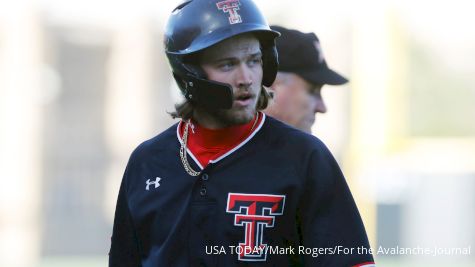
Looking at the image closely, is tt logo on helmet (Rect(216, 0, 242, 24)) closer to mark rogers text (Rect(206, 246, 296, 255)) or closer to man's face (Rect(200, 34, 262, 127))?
man's face (Rect(200, 34, 262, 127))

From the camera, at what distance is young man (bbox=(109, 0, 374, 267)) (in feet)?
9.23

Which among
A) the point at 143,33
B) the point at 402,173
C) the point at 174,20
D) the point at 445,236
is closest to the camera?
the point at 174,20

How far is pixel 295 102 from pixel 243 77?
3.39 ft

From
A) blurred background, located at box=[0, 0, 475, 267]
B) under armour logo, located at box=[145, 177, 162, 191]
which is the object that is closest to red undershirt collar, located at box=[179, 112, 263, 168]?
under armour logo, located at box=[145, 177, 162, 191]

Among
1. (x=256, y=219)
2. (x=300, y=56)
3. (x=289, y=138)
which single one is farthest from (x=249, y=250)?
(x=300, y=56)

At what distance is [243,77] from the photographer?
288cm

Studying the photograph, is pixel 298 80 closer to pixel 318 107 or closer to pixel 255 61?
pixel 318 107

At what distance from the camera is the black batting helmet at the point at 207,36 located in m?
2.92

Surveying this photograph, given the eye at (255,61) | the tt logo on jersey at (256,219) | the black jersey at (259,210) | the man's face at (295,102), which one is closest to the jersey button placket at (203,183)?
the black jersey at (259,210)

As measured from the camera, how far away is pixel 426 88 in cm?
940

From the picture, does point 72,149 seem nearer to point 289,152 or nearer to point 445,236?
point 445,236

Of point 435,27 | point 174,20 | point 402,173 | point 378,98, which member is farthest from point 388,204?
point 174,20

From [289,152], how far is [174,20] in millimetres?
585

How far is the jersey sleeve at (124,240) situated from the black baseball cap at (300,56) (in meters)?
1.04
